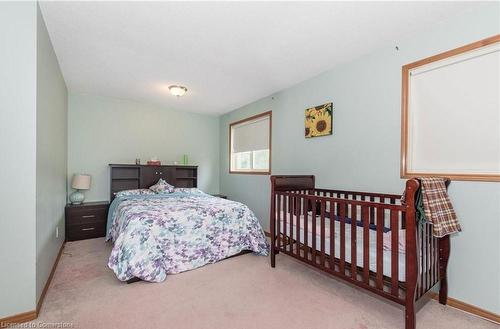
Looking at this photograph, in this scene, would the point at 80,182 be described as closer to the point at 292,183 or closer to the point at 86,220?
the point at 86,220

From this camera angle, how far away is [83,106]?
4059 millimetres

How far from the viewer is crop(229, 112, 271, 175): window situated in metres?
4.24

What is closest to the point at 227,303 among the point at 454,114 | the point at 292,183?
the point at 292,183

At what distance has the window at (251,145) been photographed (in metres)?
4.24

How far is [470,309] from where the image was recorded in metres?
1.88

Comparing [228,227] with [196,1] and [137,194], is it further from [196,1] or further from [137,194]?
[196,1]

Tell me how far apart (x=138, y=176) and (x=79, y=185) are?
0.92m

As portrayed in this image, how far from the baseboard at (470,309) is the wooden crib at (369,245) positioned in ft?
0.20

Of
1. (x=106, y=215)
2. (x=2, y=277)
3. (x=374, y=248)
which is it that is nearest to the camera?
(x=2, y=277)

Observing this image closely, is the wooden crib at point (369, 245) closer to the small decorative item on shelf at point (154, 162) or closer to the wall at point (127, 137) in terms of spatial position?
the small decorative item on shelf at point (154, 162)

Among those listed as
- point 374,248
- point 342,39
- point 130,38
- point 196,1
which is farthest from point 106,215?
point 342,39

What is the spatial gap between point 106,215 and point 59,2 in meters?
3.03

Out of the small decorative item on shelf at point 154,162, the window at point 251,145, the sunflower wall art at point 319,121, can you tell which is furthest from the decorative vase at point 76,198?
the sunflower wall art at point 319,121

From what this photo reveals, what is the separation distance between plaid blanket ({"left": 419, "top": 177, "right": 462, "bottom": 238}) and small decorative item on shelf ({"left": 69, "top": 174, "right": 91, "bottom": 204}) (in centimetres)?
440
